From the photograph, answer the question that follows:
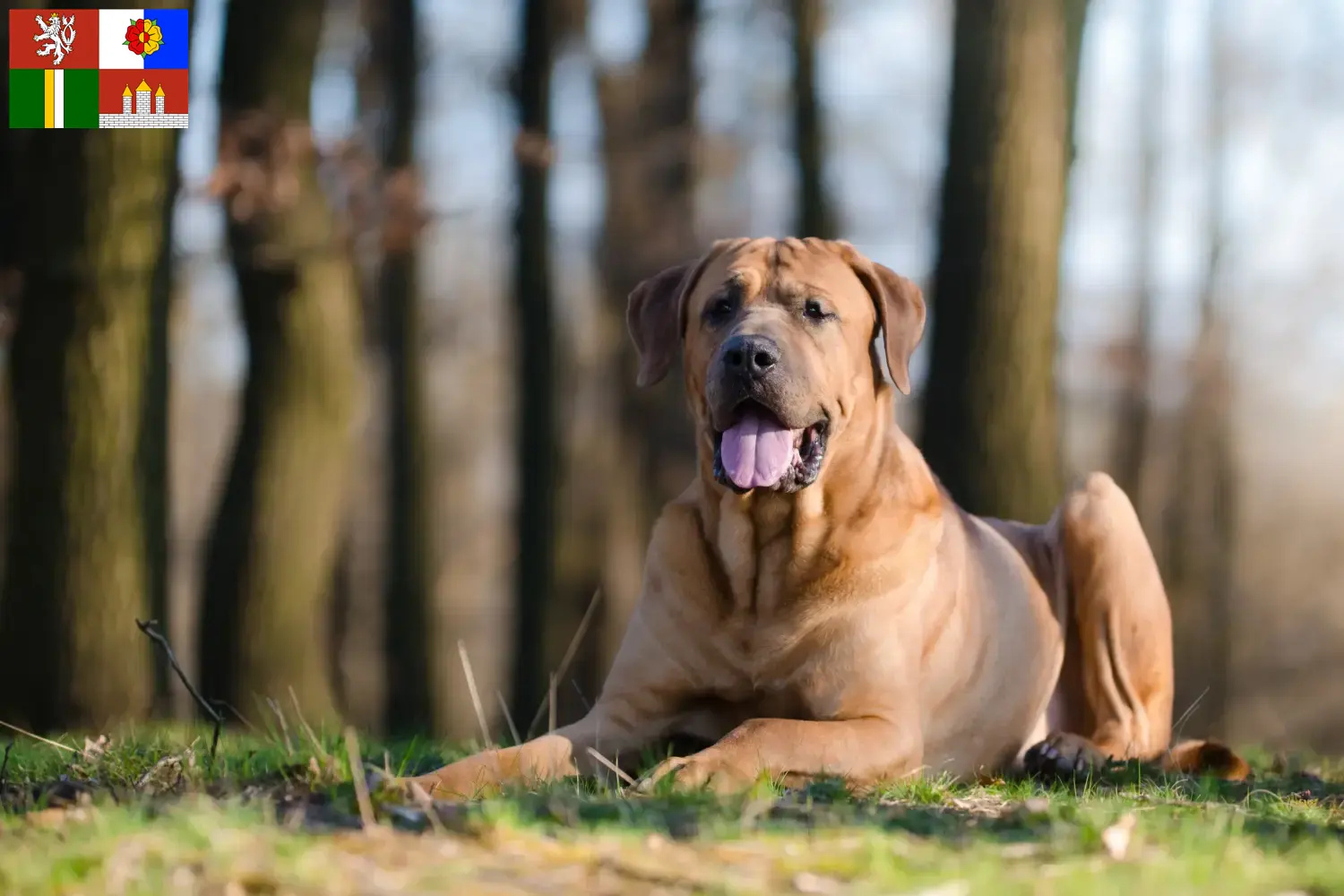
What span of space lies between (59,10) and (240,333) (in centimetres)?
226

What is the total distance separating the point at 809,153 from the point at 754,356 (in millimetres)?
6822

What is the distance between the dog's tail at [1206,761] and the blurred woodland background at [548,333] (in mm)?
1808

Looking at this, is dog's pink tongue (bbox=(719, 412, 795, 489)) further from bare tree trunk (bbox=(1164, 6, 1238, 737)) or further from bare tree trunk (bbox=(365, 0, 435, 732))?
bare tree trunk (bbox=(1164, 6, 1238, 737))

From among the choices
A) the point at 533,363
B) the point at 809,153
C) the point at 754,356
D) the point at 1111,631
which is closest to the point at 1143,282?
the point at 809,153

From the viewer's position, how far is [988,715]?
17.6 feet

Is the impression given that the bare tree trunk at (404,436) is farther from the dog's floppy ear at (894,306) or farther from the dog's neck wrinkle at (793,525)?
the dog's neck wrinkle at (793,525)

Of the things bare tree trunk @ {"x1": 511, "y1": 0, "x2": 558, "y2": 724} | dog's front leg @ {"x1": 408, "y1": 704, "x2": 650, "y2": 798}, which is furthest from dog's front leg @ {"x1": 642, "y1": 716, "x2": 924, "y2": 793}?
bare tree trunk @ {"x1": 511, "y1": 0, "x2": 558, "y2": 724}

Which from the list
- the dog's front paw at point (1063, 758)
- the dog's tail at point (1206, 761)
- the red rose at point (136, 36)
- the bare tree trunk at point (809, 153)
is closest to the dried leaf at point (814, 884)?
the dog's front paw at point (1063, 758)

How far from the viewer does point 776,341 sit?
472 centimetres

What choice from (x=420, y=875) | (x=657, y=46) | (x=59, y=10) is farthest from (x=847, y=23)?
(x=420, y=875)

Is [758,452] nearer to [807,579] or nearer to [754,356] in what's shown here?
[754,356]

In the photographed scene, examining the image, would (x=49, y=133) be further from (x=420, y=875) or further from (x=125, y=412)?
A: (x=420, y=875)

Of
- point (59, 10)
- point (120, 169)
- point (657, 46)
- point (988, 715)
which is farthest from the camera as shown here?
point (657, 46)

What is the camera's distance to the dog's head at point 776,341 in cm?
473
